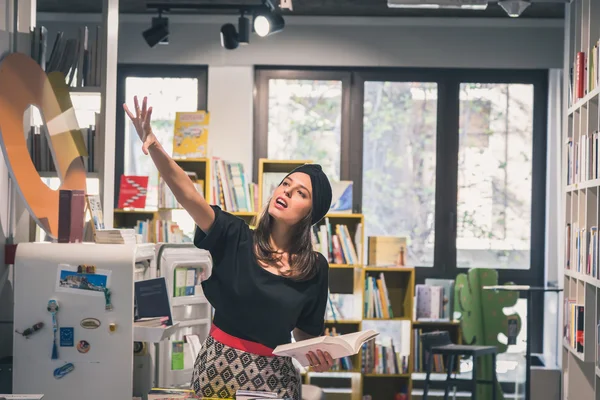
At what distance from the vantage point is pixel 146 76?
7699mm

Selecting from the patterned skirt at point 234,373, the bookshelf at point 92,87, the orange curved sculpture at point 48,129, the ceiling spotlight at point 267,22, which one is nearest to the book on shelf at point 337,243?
the ceiling spotlight at point 267,22

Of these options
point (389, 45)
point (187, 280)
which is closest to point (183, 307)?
point (187, 280)

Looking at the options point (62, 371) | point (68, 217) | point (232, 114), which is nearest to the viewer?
point (62, 371)

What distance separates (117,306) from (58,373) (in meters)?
0.36

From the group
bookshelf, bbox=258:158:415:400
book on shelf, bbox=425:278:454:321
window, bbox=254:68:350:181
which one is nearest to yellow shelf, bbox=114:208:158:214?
bookshelf, bbox=258:158:415:400

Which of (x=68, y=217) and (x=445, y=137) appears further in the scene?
(x=445, y=137)

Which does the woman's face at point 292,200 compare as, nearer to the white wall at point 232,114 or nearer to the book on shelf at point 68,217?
the book on shelf at point 68,217

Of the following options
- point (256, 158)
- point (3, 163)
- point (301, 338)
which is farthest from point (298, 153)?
point (301, 338)

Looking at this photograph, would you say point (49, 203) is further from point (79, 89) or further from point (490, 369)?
point (490, 369)

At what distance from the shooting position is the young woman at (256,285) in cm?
243

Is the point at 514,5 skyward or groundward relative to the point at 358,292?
skyward

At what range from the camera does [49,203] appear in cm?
382

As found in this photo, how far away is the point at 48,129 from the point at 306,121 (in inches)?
153

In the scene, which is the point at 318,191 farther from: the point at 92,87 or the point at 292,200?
the point at 92,87
